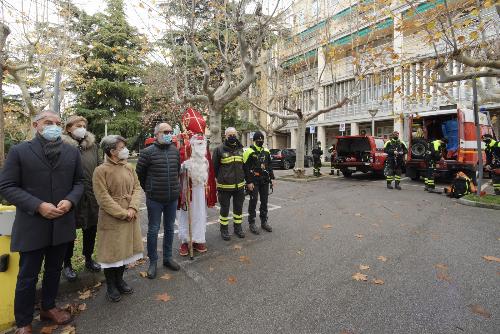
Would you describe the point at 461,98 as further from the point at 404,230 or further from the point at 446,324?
the point at 446,324

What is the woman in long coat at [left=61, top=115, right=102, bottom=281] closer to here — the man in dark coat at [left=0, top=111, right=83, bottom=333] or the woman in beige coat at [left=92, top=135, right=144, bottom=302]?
the woman in beige coat at [left=92, top=135, right=144, bottom=302]

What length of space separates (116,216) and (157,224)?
942mm

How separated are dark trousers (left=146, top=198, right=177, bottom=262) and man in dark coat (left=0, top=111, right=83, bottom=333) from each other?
117cm

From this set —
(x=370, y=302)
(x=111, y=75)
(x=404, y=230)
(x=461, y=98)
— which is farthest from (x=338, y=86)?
(x=370, y=302)

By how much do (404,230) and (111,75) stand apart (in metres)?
25.4

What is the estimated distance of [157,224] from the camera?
4.19 m

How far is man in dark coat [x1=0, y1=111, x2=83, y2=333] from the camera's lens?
8.98ft

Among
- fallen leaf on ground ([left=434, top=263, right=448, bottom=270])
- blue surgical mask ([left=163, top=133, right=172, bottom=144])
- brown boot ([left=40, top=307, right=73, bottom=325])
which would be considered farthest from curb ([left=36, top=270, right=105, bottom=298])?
fallen leaf on ground ([left=434, top=263, right=448, bottom=270])

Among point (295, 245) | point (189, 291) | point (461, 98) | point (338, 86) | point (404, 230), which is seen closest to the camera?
point (189, 291)

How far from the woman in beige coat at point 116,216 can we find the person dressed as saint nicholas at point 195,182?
134 cm

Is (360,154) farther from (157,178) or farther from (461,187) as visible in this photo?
(157,178)

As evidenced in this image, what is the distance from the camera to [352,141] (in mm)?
15445

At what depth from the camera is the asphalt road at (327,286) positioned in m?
2.96

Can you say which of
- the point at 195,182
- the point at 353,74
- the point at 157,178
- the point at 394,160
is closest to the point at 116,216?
the point at 157,178
